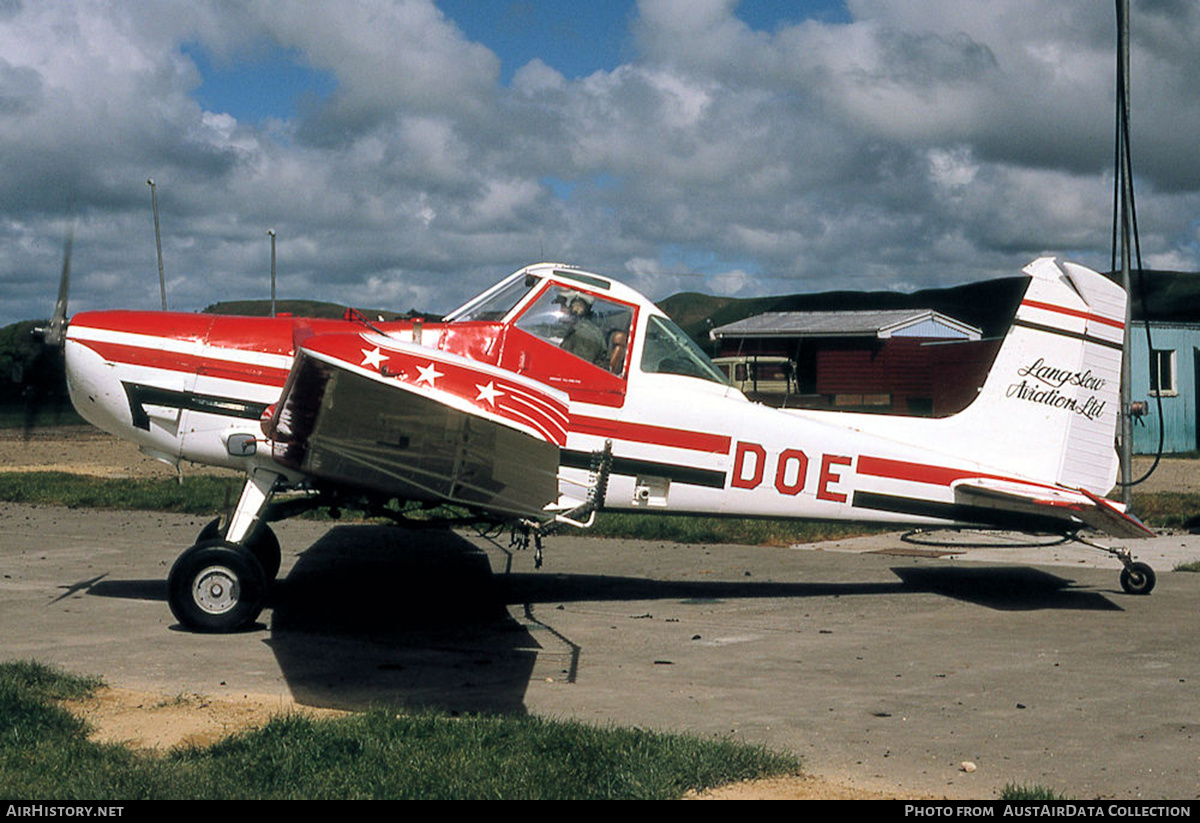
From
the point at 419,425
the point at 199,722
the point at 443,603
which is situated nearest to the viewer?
the point at 199,722

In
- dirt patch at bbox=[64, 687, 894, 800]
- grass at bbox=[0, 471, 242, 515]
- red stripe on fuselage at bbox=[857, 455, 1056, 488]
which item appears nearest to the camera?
dirt patch at bbox=[64, 687, 894, 800]

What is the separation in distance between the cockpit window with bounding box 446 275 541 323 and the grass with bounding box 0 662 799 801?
154 inches

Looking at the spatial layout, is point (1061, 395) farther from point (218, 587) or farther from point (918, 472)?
point (218, 587)

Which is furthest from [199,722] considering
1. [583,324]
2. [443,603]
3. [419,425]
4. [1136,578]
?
[1136,578]

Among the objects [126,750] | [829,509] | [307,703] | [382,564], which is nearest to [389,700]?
[307,703]

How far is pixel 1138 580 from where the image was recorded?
9344mm

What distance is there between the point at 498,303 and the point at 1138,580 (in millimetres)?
6133

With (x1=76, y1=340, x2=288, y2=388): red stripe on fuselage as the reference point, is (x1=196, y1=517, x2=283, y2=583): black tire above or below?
below

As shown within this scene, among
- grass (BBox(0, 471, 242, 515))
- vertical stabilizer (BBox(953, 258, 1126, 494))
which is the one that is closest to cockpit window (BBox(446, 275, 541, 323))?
vertical stabilizer (BBox(953, 258, 1126, 494))

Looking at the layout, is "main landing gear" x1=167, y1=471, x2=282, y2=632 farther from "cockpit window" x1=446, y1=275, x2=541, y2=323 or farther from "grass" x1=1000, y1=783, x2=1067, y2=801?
"grass" x1=1000, y1=783, x2=1067, y2=801

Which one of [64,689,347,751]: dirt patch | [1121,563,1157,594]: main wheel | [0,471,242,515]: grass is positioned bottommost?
[0,471,242,515]: grass

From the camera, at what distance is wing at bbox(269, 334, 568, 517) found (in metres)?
5.60

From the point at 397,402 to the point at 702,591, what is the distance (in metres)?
4.36

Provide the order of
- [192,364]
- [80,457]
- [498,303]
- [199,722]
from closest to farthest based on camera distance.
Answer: [199,722], [192,364], [498,303], [80,457]
